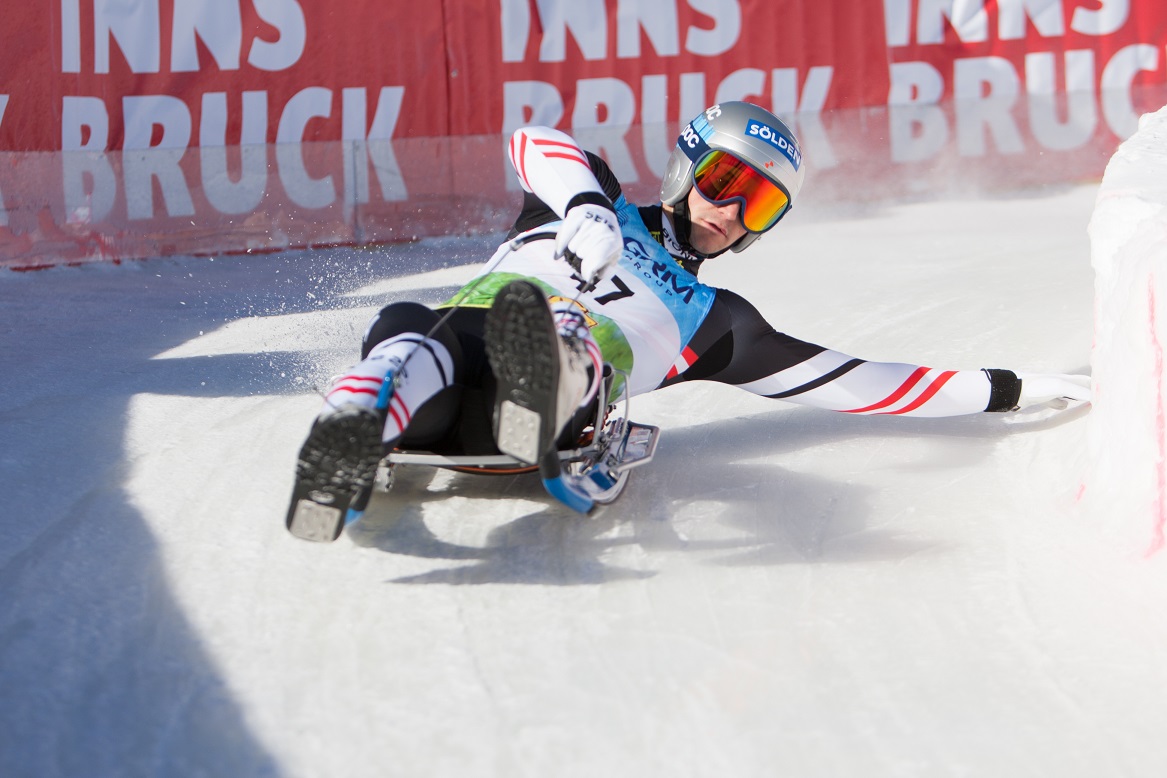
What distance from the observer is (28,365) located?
3.78m

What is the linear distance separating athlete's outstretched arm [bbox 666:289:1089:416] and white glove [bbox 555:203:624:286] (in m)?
0.65

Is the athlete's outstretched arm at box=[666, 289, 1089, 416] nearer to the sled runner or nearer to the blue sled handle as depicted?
the sled runner

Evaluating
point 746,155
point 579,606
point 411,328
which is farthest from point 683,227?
point 579,606

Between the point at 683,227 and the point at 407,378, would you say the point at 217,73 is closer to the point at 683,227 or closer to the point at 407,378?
the point at 683,227

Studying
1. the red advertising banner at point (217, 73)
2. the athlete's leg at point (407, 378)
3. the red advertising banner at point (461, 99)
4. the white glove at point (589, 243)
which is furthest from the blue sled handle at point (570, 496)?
the red advertising banner at point (217, 73)

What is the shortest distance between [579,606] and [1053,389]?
65.4 inches

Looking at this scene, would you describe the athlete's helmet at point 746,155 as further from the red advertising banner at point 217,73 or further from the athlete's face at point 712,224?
the red advertising banner at point 217,73

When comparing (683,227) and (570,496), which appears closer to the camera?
(570,496)

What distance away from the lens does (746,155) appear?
2.70 meters

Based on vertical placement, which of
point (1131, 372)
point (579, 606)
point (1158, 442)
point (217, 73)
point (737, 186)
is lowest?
point (579, 606)

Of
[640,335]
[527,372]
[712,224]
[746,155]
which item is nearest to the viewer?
[527,372]

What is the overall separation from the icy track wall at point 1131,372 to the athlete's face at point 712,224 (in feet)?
2.83

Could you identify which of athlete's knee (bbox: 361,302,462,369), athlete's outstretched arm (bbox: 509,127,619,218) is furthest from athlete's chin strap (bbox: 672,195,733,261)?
athlete's knee (bbox: 361,302,462,369)

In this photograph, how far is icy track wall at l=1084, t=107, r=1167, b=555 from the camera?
214 centimetres
